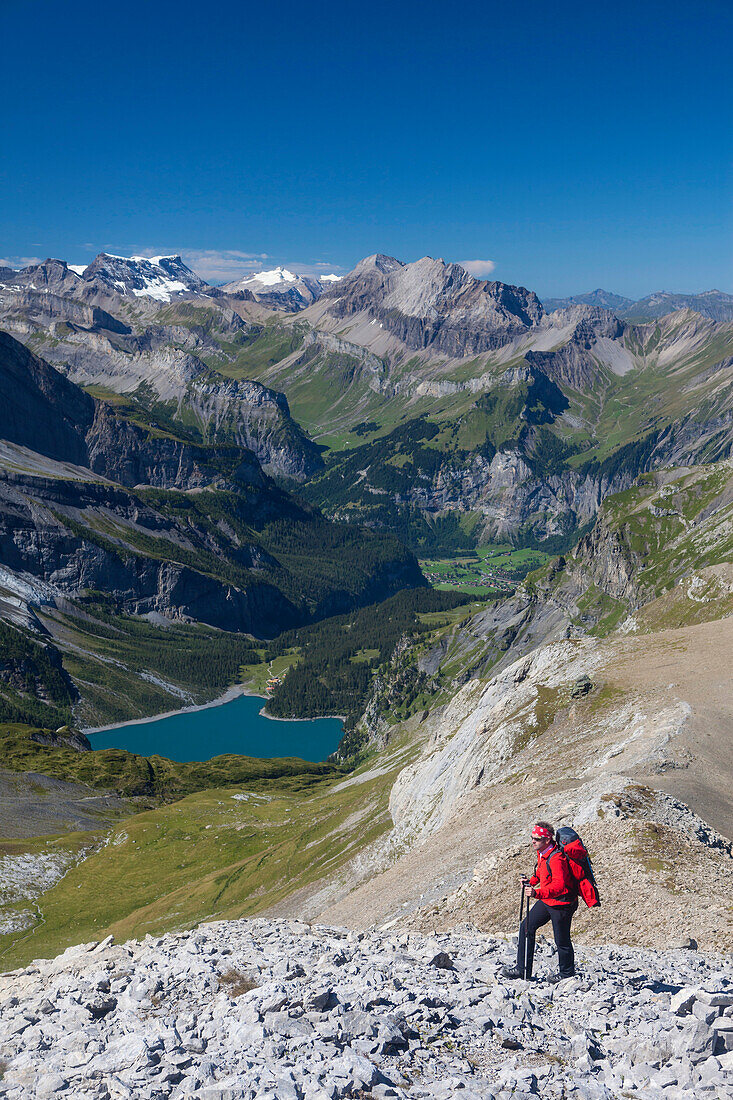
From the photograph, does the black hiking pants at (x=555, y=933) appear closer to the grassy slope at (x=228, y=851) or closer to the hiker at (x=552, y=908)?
the hiker at (x=552, y=908)

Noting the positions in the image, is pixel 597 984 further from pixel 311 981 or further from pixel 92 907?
pixel 92 907

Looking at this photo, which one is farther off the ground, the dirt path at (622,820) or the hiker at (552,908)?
the hiker at (552,908)

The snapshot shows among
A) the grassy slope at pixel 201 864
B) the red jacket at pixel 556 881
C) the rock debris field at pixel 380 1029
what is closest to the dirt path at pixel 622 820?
the rock debris field at pixel 380 1029

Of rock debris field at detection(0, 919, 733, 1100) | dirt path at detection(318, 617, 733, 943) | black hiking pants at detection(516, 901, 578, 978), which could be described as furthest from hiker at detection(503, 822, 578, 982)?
dirt path at detection(318, 617, 733, 943)

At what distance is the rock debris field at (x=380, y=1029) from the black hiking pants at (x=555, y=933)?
0.58 m

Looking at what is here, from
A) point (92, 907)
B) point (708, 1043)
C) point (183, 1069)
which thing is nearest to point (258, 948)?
point (183, 1069)

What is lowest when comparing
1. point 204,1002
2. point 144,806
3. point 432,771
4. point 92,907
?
point 144,806

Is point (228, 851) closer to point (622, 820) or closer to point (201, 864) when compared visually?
point (201, 864)

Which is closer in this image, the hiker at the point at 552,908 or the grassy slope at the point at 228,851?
the hiker at the point at 552,908

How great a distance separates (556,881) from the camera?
77.0 feet

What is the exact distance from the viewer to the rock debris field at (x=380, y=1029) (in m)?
16.7

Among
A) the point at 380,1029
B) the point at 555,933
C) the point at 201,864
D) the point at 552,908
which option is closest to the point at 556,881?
the point at 552,908

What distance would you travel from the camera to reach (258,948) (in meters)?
29.9

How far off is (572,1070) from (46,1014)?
659 inches
